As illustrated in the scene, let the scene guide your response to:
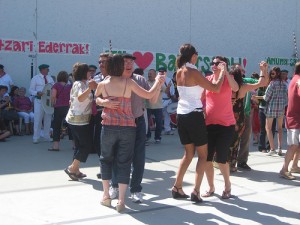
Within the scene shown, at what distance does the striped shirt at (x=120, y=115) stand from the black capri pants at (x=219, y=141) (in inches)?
46.3

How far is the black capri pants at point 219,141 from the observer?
564cm

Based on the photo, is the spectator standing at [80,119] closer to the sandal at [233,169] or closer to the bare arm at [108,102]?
the bare arm at [108,102]

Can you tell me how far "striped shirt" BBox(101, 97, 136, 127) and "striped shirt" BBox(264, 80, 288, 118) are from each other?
4.51m

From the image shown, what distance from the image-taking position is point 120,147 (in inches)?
201

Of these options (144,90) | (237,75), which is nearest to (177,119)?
(144,90)

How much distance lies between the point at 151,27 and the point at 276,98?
6.86 m

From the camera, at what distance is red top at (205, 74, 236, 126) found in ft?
18.6

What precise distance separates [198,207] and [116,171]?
106 centimetres

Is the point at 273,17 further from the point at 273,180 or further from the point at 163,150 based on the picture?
the point at 273,180

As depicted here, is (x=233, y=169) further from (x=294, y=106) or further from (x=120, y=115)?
(x=120, y=115)

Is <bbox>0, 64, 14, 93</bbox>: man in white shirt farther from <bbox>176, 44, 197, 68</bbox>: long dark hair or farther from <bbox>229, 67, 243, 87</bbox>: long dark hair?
<bbox>176, 44, 197, 68</bbox>: long dark hair

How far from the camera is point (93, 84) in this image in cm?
562

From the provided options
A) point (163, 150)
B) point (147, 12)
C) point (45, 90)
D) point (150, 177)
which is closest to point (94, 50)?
point (147, 12)

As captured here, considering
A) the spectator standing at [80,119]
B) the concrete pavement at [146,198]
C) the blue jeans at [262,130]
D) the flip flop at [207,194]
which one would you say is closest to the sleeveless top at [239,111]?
the concrete pavement at [146,198]
